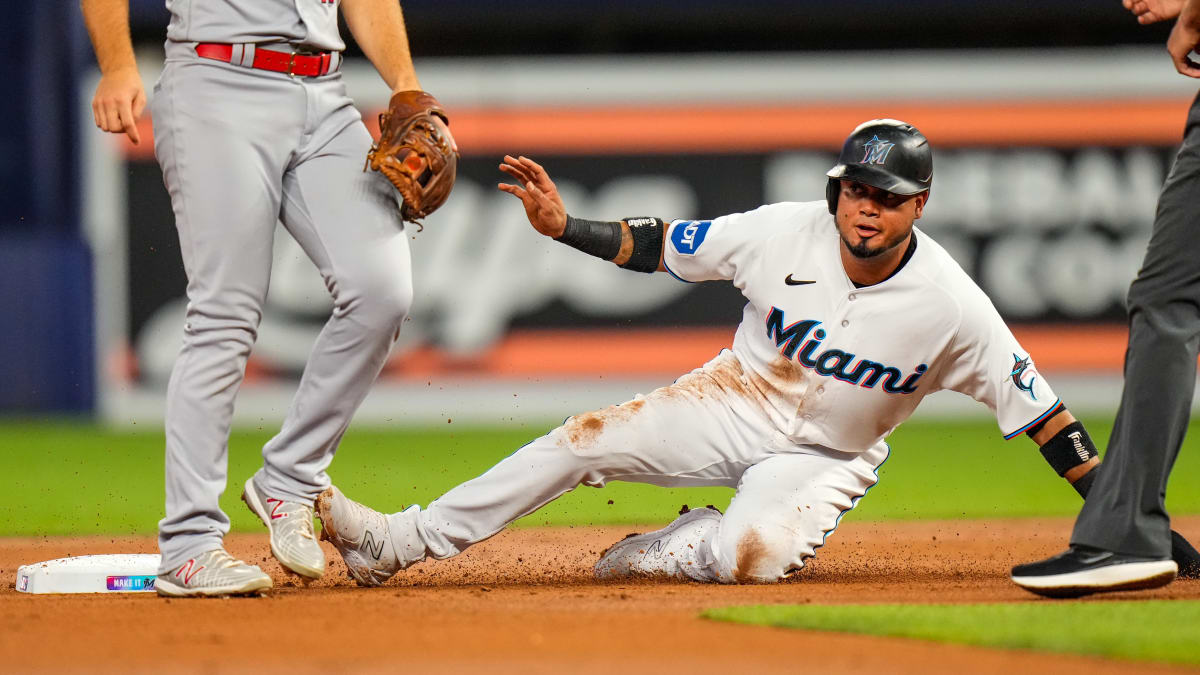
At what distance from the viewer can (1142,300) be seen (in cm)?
328

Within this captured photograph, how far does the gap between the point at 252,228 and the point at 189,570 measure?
2.64 ft

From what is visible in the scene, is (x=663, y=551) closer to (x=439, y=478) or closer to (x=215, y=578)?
(x=215, y=578)

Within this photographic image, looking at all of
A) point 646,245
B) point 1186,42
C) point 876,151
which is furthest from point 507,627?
point 1186,42

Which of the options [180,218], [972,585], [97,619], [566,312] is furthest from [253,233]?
[566,312]

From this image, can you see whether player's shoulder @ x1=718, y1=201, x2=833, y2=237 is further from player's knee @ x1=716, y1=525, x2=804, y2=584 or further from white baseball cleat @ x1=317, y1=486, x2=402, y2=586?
white baseball cleat @ x1=317, y1=486, x2=402, y2=586

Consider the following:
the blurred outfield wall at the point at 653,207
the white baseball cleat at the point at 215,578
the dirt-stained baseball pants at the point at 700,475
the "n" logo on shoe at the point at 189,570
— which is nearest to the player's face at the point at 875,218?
the dirt-stained baseball pants at the point at 700,475

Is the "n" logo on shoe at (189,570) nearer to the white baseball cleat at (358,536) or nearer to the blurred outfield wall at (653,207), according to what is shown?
the white baseball cleat at (358,536)

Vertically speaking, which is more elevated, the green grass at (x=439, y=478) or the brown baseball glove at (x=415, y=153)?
the brown baseball glove at (x=415, y=153)

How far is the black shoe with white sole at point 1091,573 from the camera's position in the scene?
321 cm

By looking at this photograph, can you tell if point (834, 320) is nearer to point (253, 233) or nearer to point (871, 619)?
point (871, 619)

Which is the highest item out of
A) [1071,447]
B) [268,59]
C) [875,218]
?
[268,59]

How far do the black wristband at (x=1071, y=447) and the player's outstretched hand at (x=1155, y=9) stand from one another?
1.00 metres

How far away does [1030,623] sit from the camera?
304 cm

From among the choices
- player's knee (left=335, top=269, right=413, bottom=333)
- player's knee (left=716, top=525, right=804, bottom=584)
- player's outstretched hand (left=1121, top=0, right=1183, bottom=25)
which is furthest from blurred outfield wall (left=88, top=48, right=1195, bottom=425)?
player's outstretched hand (left=1121, top=0, right=1183, bottom=25)
